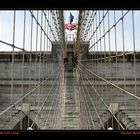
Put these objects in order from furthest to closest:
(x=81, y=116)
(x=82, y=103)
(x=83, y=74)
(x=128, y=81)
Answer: (x=128, y=81), (x=83, y=74), (x=82, y=103), (x=81, y=116)

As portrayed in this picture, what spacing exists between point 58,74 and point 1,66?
16.1 ft

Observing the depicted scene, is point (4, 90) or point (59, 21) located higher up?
point (59, 21)

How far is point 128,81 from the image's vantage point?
23000mm

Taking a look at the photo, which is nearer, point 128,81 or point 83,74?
point 83,74

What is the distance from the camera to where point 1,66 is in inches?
938
